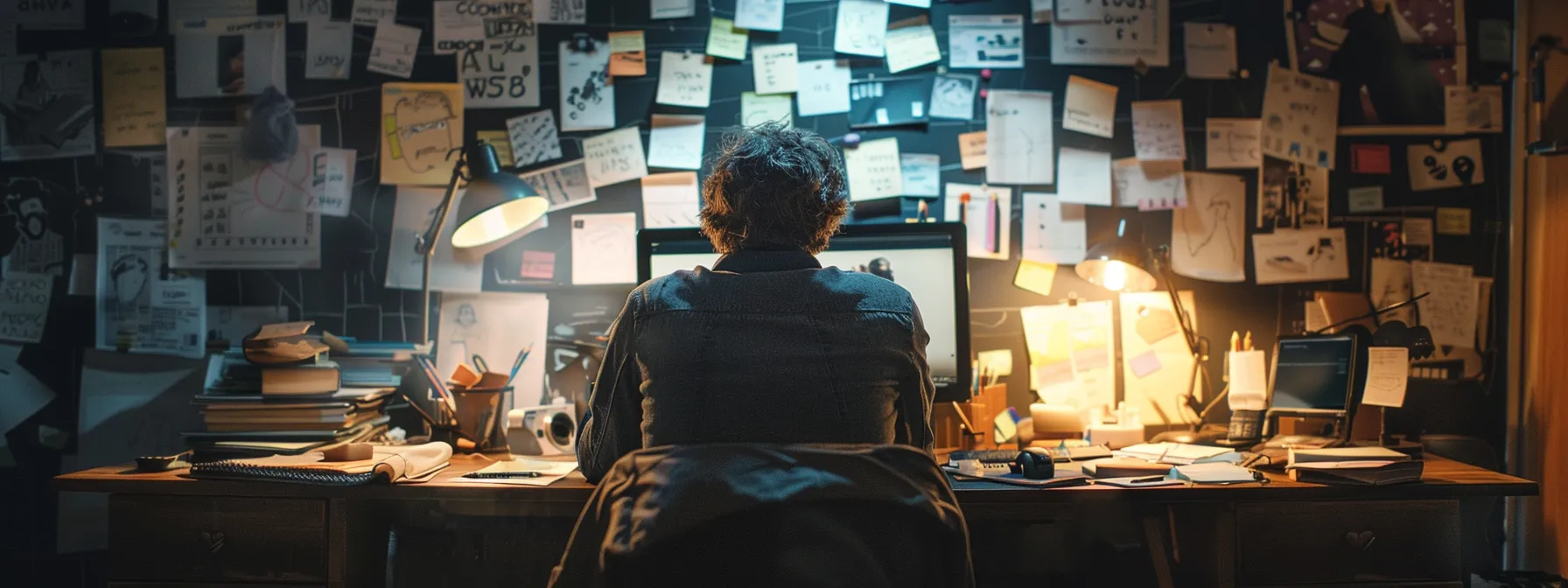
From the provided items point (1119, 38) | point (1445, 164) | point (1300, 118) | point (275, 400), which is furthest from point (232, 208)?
point (1445, 164)

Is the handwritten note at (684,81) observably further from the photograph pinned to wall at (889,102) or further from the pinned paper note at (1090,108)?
the pinned paper note at (1090,108)

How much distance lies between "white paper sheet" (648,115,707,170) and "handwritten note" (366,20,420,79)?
63 centimetres

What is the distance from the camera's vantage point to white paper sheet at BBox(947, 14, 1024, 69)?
2320 millimetres

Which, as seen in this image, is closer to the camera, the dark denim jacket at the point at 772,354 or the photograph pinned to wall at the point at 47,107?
the dark denim jacket at the point at 772,354

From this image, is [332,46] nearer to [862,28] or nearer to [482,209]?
[482,209]

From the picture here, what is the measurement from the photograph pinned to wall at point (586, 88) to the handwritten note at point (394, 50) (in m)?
0.37

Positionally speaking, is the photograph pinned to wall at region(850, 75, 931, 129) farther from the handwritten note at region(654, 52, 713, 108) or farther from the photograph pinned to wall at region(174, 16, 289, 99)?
the photograph pinned to wall at region(174, 16, 289, 99)

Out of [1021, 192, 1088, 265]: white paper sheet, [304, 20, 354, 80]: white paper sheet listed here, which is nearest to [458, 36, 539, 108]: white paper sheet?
[304, 20, 354, 80]: white paper sheet

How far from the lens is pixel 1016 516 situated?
1.76 m

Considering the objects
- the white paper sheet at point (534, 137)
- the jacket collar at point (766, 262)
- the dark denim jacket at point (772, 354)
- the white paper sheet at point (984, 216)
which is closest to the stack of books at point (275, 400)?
the white paper sheet at point (534, 137)

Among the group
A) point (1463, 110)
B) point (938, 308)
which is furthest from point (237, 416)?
point (1463, 110)

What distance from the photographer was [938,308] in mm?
2014

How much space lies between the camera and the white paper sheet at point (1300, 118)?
2.31 metres

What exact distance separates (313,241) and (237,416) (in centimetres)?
55
